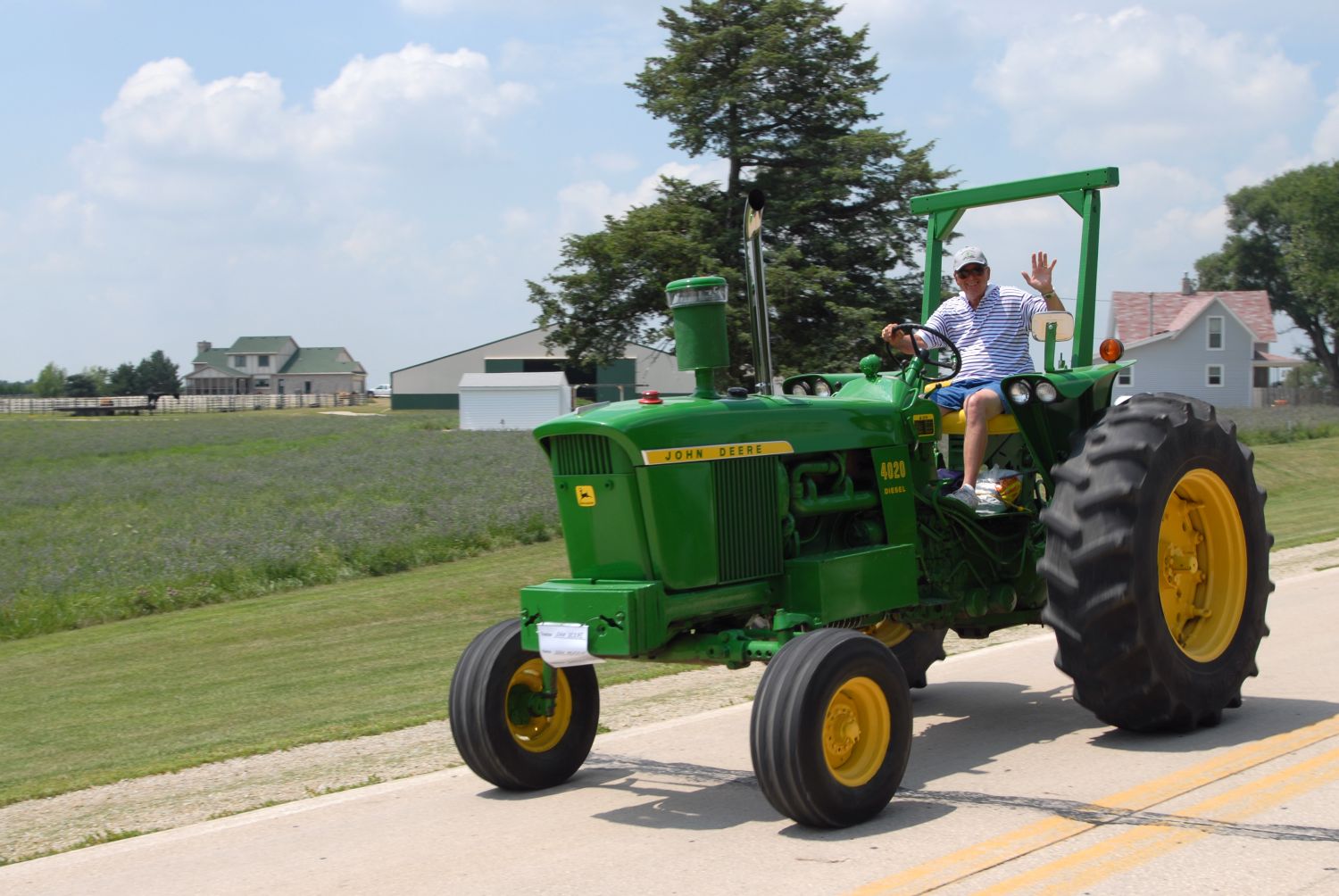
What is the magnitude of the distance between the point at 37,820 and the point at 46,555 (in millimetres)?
13177

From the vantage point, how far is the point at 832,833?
5629 millimetres

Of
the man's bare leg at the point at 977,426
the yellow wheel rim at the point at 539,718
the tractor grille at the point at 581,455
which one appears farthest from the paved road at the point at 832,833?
the tractor grille at the point at 581,455

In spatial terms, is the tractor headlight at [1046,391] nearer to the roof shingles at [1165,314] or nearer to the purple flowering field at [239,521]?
the purple flowering field at [239,521]

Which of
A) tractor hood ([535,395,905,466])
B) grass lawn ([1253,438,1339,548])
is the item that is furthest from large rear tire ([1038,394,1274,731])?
grass lawn ([1253,438,1339,548])

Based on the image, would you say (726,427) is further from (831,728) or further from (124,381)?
(124,381)

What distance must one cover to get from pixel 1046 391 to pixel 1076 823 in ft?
8.40

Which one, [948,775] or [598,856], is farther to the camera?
[948,775]

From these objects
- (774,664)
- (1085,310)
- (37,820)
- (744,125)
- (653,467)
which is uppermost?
(744,125)

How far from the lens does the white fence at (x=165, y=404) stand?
9981cm

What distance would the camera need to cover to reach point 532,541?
66.3ft

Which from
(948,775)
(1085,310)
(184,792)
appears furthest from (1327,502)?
(184,792)

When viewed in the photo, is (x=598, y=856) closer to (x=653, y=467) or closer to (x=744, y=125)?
(x=653, y=467)

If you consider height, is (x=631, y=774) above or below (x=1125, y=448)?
below

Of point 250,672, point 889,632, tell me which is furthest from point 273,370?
point 889,632
